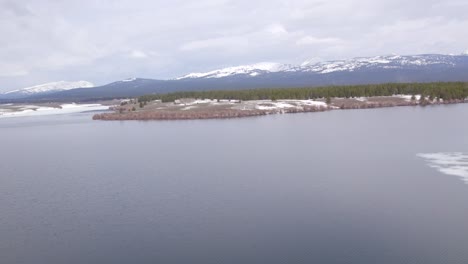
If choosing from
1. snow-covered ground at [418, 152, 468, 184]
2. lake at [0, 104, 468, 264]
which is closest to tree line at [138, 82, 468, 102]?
lake at [0, 104, 468, 264]

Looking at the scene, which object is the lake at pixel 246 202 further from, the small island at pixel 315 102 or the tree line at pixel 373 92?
the tree line at pixel 373 92

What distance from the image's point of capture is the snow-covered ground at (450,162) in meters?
25.9

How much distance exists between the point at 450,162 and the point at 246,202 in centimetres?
1398

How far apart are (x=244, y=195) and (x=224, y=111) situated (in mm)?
52159

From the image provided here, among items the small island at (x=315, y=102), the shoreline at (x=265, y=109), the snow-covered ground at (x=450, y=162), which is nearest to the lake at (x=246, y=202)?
the snow-covered ground at (x=450, y=162)

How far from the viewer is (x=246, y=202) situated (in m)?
22.3

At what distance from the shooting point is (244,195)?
77.4ft

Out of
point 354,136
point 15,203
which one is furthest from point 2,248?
point 354,136

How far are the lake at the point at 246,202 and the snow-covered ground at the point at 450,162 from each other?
0.08m

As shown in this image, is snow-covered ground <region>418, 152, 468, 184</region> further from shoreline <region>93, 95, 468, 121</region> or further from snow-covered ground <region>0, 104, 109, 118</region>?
snow-covered ground <region>0, 104, 109, 118</region>

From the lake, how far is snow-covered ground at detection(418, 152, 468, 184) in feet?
0.27

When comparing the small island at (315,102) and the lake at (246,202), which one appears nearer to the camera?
the lake at (246,202)

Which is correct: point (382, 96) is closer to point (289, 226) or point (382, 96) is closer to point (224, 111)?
point (224, 111)

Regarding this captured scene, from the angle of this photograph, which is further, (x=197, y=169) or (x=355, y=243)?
(x=197, y=169)
